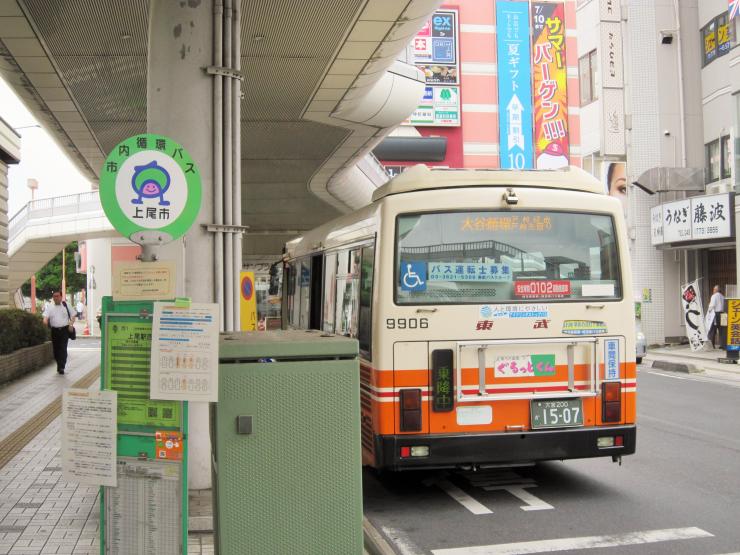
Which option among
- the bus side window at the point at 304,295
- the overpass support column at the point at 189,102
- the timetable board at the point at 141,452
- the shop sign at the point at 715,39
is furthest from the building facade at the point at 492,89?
the timetable board at the point at 141,452

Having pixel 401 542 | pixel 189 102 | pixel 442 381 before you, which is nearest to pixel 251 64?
pixel 189 102

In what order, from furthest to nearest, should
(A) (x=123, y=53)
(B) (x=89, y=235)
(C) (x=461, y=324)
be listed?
(B) (x=89, y=235), (A) (x=123, y=53), (C) (x=461, y=324)

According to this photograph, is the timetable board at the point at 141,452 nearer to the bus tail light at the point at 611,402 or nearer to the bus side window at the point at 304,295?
the bus tail light at the point at 611,402

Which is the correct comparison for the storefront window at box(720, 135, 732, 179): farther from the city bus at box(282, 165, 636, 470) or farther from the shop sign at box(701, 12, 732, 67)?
the city bus at box(282, 165, 636, 470)

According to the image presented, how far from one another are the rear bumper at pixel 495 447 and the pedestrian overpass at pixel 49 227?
26905 millimetres

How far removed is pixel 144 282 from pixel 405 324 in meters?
3.02

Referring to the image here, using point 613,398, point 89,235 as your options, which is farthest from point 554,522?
point 89,235

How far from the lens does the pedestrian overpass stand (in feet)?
106

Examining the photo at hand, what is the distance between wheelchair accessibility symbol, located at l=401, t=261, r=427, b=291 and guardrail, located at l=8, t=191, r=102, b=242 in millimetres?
27447

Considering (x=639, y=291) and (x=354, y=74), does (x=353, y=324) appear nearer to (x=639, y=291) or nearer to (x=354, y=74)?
(x=354, y=74)

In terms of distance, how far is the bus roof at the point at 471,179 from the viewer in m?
7.53

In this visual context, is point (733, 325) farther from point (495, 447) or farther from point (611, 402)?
point (495, 447)

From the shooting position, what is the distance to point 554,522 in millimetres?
6621

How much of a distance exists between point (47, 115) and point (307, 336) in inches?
498
